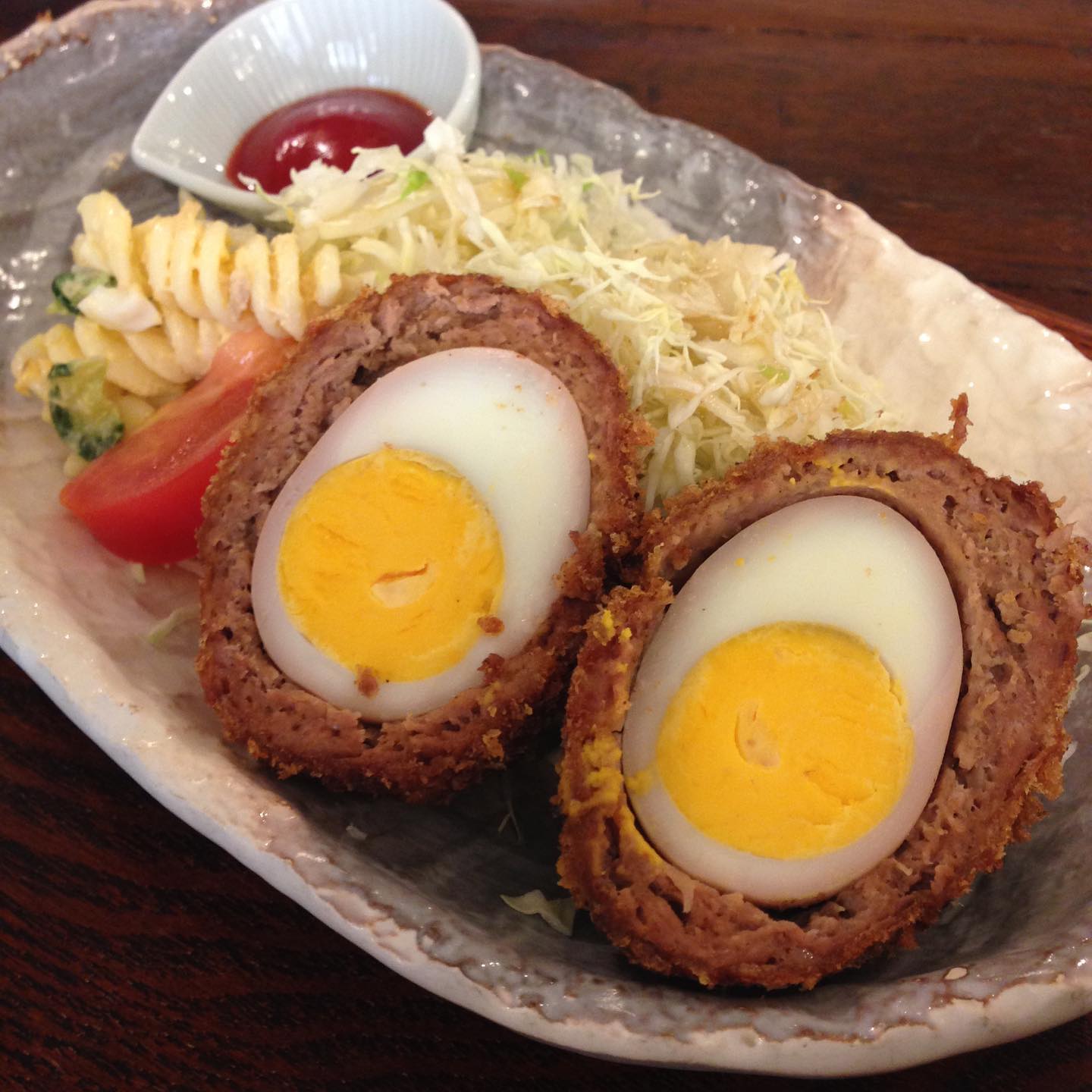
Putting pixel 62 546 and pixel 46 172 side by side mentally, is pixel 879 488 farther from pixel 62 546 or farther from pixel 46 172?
pixel 46 172

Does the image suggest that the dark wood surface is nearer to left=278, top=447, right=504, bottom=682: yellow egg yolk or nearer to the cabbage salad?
left=278, top=447, right=504, bottom=682: yellow egg yolk

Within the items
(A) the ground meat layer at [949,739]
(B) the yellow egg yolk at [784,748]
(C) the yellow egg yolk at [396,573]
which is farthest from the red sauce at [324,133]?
(B) the yellow egg yolk at [784,748]

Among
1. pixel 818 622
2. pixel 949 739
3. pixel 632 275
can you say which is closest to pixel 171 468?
pixel 632 275

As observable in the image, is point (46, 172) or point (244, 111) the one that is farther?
point (244, 111)

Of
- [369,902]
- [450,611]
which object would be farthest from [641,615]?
[369,902]

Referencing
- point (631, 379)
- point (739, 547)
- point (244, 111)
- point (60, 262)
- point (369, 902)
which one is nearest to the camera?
point (369, 902)

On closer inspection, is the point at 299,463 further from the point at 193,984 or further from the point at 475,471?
the point at 193,984

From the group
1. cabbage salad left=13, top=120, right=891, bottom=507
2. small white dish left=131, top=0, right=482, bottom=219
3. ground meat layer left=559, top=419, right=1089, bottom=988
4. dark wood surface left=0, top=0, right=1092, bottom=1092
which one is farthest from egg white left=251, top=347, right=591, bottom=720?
small white dish left=131, top=0, right=482, bottom=219

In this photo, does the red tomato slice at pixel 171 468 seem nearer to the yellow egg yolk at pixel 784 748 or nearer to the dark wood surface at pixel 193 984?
the dark wood surface at pixel 193 984
